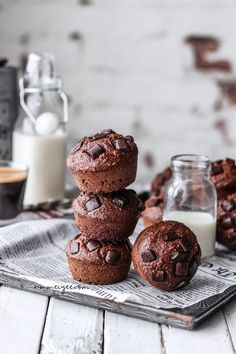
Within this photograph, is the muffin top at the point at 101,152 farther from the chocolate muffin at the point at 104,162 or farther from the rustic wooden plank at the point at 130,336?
the rustic wooden plank at the point at 130,336

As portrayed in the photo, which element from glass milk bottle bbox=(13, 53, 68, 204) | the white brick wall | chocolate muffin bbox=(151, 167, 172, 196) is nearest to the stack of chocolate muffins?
chocolate muffin bbox=(151, 167, 172, 196)

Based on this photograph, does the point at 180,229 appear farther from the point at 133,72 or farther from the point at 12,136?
the point at 133,72

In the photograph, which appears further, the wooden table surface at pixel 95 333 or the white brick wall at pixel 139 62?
the white brick wall at pixel 139 62

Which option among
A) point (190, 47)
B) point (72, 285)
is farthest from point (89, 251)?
point (190, 47)

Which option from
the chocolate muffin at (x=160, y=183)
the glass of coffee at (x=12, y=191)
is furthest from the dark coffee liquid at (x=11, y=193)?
the chocolate muffin at (x=160, y=183)

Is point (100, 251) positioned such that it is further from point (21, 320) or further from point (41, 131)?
point (41, 131)

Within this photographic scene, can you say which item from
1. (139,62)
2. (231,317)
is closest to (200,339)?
(231,317)
